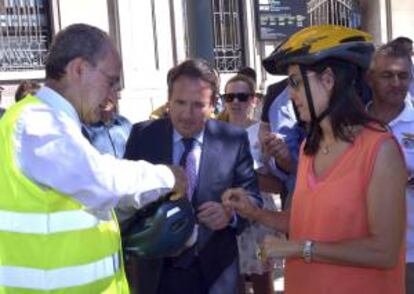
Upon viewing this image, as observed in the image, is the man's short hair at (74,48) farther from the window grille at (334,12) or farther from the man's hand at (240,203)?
the window grille at (334,12)

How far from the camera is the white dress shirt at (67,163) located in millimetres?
2264

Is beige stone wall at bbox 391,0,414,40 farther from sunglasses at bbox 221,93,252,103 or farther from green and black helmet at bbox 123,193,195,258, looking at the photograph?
green and black helmet at bbox 123,193,195,258

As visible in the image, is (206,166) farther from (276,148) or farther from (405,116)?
(405,116)

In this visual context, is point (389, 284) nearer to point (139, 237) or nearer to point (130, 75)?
point (139, 237)

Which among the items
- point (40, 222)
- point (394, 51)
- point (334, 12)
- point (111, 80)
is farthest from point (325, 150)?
point (334, 12)

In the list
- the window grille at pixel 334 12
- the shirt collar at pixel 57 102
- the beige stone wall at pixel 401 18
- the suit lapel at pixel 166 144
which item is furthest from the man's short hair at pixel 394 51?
the beige stone wall at pixel 401 18

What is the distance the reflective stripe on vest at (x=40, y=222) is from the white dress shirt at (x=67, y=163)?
8cm

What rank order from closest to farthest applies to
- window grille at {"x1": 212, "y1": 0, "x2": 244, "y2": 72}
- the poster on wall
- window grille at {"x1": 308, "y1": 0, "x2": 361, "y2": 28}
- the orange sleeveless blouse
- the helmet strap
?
the orange sleeveless blouse → the helmet strap → window grille at {"x1": 212, "y1": 0, "x2": 244, "y2": 72} → the poster on wall → window grille at {"x1": 308, "y1": 0, "x2": 361, "y2": 28}

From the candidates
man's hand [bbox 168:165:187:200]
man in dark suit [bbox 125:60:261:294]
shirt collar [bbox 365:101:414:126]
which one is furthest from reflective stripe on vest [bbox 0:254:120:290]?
shirt collar [bbox 365:101:414:126]

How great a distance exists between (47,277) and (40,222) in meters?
0.17

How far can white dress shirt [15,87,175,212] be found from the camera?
226 cm

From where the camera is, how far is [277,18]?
1368cm

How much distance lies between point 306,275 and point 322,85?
619mm

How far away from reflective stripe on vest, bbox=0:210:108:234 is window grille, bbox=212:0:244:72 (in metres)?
11.1
